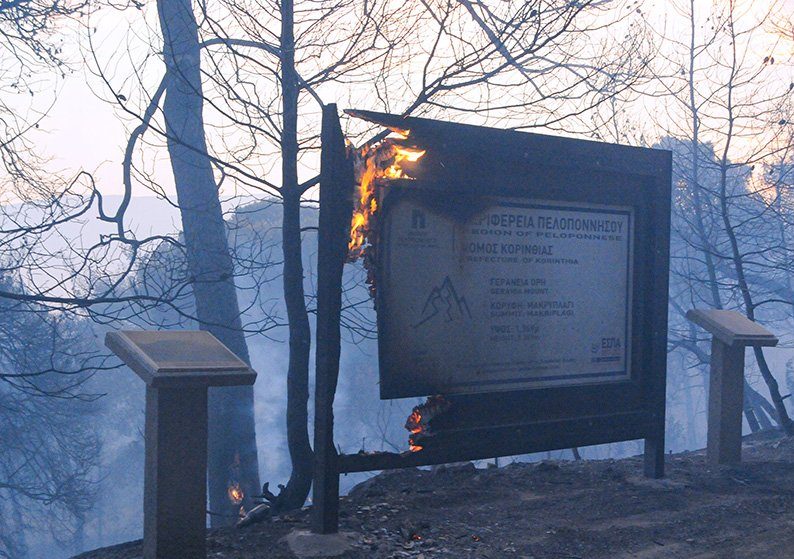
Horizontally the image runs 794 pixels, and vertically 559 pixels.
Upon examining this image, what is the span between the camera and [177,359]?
4199mm

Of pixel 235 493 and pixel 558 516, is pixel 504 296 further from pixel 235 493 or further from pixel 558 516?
pixel 235 493

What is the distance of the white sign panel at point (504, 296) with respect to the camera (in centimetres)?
518

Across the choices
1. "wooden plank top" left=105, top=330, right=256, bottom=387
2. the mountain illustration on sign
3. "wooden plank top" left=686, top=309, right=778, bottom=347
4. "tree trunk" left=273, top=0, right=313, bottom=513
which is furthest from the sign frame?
"tree trunk" left=273, top=0, right=313, bottom=513

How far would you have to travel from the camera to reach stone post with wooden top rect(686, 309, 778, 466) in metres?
7.21

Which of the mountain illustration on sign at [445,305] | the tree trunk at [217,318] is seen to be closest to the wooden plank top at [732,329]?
the mountain illustration on sign at [445,305]

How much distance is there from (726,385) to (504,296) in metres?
2.75

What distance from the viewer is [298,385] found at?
6.07 metres

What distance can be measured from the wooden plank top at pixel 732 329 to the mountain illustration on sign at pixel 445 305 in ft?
9.36

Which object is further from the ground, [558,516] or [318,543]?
[318,543]

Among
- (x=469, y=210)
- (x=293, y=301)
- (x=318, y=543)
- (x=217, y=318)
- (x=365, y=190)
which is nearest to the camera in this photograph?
(x=318, y=543)

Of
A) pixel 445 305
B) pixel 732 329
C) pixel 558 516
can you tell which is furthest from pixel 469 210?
pixel 732 329

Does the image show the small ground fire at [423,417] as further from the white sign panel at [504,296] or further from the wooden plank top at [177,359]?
the wooden plank top at [177,359]

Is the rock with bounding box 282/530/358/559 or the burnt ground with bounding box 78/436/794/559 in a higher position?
the rock with bounding box 282/530/358/559

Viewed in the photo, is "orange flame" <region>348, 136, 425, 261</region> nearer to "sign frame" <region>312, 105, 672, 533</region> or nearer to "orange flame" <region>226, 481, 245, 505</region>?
"sign frame" <region>312, 105, 672, 533</region>
